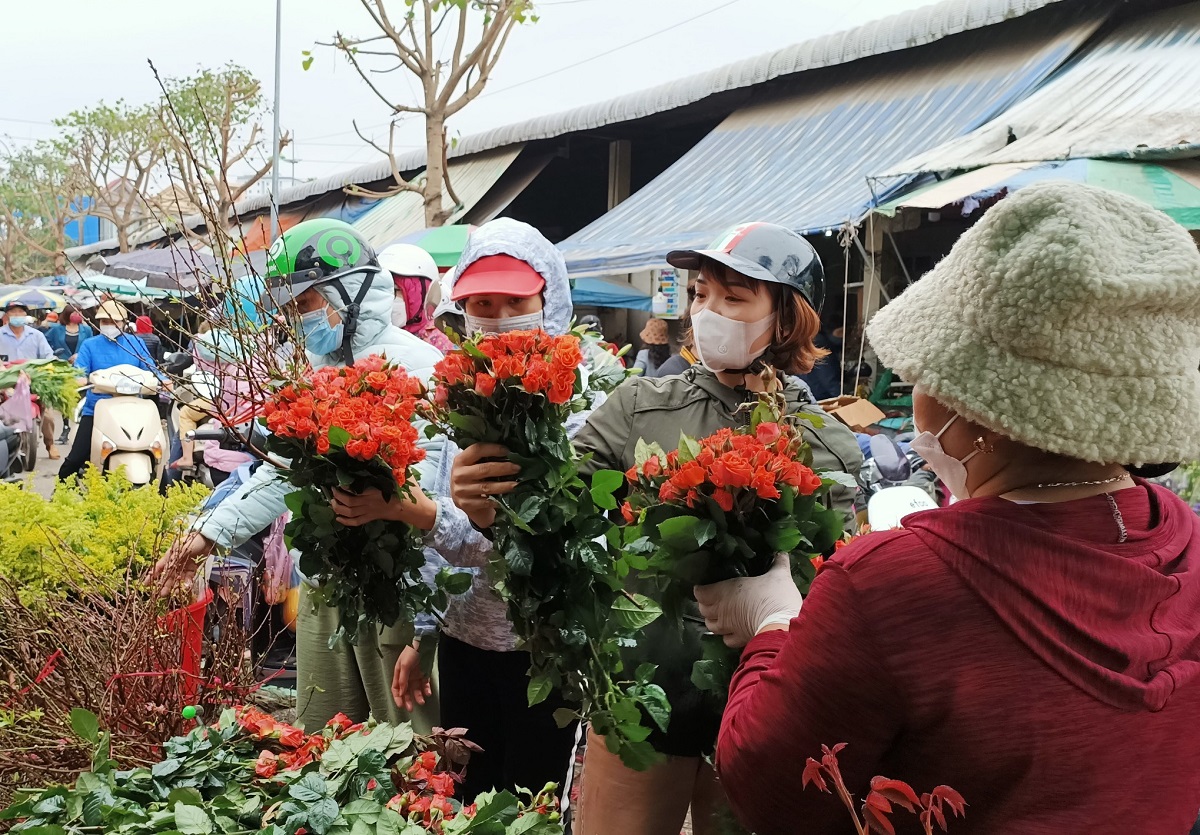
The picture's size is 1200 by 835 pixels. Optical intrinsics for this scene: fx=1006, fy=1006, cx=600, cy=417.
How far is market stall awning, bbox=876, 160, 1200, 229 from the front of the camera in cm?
521

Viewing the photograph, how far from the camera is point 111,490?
3.68m

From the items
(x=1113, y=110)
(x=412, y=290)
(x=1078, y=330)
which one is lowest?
(x=412, y=290)

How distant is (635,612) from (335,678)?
140 centimetres

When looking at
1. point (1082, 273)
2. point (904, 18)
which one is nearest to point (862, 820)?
point (1082, 273)

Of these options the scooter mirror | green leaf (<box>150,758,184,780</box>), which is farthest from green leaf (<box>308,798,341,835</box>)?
the scooter mirror

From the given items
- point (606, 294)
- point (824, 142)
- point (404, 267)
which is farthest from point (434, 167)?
point (404, 267)

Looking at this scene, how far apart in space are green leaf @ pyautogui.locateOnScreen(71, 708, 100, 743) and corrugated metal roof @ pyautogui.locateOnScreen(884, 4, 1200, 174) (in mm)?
5734

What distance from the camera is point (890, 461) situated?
5512 mm

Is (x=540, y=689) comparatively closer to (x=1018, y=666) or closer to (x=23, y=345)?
(x=1018, y=666)

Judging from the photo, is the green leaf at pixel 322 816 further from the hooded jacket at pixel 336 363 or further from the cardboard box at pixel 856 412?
the cardboard box at pixel 856 412

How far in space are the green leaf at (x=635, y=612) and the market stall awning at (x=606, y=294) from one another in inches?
372

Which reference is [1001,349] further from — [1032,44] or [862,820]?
[1032,44]

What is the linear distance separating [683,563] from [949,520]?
0.55m

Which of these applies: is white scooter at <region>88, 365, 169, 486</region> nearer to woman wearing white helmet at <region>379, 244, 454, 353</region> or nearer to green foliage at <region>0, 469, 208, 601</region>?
woman wearing white helmet at <region>379, 244, 454, 353</region>
